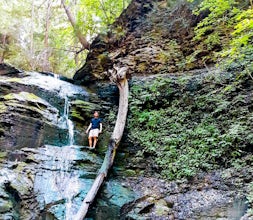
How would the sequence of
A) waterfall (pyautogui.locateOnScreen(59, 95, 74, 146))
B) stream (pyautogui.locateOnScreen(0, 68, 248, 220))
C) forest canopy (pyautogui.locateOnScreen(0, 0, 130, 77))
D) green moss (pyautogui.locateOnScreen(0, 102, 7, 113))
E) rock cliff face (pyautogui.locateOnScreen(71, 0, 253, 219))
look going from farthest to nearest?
1. forest canopy (pyautogui.locateOnScreen(0, 0, 130, 77))
2. waterfall (pyautogui.locateOnScreen(59, 95, 74, 146))
3. green moss (pyautogui.locateOnScreen(0, 102, 7, 113))
4. rock cliff face (pyautogui.locateOnScreen(71, 0, 253, 219))
5. stream (pyautogui.locateOnScreen(0, 68, 248, 220))

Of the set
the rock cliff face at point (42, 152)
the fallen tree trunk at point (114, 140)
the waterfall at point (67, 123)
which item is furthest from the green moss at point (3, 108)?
the fallen tree trunk at point (114, 140)

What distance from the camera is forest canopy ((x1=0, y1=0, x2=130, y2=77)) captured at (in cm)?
1563

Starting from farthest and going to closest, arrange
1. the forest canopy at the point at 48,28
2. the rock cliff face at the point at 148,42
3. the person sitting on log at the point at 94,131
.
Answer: the forest canopy at the point at 48,28, the rock cliff face at the point at 148,42, the person sitting on log at the point at 94,131

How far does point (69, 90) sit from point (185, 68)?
5.07m

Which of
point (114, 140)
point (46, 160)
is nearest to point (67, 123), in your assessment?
point (114, 140)

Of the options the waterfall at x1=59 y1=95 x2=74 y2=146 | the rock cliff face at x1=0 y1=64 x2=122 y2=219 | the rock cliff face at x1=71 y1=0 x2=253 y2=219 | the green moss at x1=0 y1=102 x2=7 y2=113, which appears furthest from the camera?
the waterfall at x1=59 y1=95 x2=74 y2=146

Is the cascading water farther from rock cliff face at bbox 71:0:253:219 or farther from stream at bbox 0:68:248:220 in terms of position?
rock cliff face at bbox 71:0:253:219

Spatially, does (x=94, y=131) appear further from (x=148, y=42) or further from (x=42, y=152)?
(x=148, y=42)

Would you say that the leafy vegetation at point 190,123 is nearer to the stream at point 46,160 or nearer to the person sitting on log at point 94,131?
the person sitting on log at point 94,131

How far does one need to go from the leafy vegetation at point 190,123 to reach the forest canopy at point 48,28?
6.25 m

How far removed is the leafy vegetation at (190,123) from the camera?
7391 millimetres

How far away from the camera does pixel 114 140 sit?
→ 8.60 meters

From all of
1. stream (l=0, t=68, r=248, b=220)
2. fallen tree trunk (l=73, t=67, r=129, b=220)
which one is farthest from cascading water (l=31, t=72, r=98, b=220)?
fallen tree trunk (l=73, t=67, r=129, b=220)

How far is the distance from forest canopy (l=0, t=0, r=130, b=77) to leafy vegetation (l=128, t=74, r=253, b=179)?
6248mm
